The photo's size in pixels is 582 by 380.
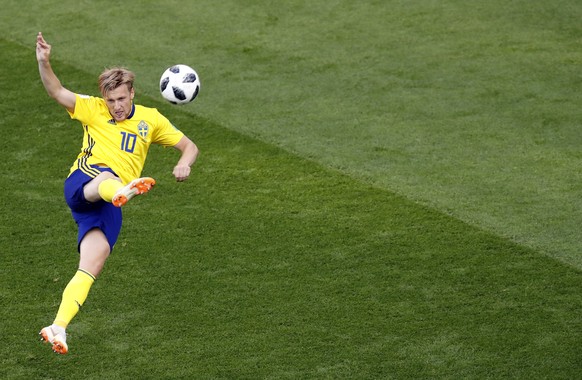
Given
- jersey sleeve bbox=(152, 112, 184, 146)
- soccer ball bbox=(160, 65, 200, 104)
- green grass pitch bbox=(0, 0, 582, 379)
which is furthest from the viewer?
soccer ball bbox=(160, 65, 200, 104)

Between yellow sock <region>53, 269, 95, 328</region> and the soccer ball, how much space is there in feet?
7.36

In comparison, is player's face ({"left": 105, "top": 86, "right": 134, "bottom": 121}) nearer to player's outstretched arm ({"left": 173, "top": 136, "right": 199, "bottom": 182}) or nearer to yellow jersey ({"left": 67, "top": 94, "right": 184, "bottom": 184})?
yellow jersey ({"left": 67, "top": 94, "right": 184, "bottom": 184})

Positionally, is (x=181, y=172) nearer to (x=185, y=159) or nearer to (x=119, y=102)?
(x=185, y=159)

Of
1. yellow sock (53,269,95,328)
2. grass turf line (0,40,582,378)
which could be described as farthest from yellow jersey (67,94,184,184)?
grass turf line (0,40,582,378)

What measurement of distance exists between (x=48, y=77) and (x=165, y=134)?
1036 mm

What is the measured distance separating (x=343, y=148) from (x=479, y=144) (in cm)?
153

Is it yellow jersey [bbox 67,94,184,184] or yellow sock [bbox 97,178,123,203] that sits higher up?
yellow jersey [bbox 67,94,184,184]

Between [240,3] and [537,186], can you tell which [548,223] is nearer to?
[537,186]

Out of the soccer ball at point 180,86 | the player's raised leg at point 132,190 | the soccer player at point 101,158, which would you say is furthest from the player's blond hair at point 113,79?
the soccer ball at point 180,86

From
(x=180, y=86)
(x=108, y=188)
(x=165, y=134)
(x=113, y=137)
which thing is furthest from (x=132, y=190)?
(x=180, y=86)

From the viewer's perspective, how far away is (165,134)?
8.53m

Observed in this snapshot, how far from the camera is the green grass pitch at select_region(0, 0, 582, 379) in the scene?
9016 mm

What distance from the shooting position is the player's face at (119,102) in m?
8.16

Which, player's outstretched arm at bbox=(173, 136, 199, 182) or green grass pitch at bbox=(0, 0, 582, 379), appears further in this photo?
green grass pitch at bbox=(0, 0, 582, 379)
